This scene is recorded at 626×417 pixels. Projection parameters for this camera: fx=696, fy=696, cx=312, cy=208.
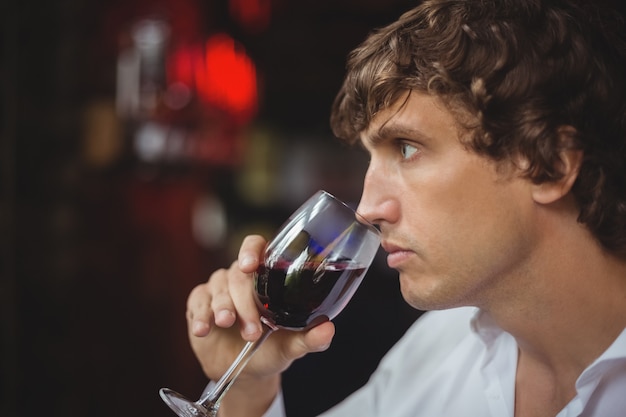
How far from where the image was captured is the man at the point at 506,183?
4.94 ft

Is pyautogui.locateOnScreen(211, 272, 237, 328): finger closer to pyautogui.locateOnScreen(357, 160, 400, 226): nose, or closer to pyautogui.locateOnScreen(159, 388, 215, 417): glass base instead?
pyautogui.locateOnScreen(159, 388, 215, 417): glass base

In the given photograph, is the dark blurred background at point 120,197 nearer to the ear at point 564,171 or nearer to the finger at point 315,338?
the finger at point 315,338

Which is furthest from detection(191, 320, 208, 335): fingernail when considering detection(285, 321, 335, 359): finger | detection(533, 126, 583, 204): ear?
detection(533, 126, 583, 204): ear

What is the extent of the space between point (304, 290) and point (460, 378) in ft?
2.32

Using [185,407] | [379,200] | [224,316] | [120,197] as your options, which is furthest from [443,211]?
[120,197]

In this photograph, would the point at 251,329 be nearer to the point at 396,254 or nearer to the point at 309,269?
the point at 309,269

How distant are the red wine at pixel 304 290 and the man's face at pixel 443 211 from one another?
14 centimetres

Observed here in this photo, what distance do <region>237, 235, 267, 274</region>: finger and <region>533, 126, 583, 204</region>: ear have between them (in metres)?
0.62

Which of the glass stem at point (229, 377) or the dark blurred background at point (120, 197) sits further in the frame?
the dark blurred background at point (120, 197)

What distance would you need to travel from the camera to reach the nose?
1523mm

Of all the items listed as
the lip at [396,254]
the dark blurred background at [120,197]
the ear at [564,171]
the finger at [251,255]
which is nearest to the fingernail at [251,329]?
the finger at [251,255]

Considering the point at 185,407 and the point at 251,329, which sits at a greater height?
the point at 251,329

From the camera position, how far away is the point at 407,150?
155 cm

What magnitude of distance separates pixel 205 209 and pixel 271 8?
67.8 inches
